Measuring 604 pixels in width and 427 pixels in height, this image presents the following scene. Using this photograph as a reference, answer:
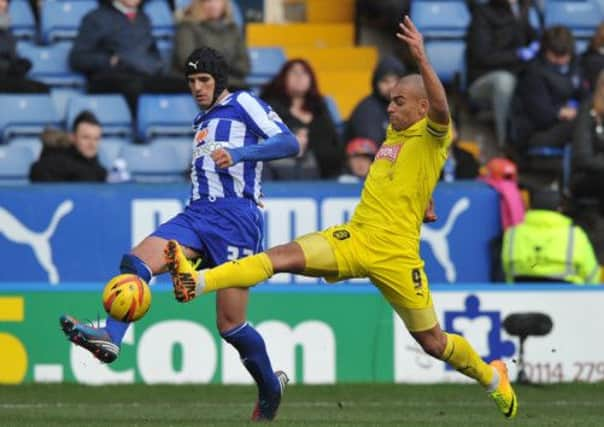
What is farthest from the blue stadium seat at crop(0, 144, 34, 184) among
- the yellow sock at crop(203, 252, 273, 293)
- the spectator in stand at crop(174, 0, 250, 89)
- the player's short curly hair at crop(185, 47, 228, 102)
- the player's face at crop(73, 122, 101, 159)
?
the yellow sock at crop(203, 252, 273, 293)

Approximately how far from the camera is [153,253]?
9.62 meters

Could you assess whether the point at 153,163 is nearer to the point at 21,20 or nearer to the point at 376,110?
the point at 376,110

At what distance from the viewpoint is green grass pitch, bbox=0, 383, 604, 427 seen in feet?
33.1

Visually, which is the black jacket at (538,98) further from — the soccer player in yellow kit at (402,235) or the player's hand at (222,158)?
the player's hand at (222,158)

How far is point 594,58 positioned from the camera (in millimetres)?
16641

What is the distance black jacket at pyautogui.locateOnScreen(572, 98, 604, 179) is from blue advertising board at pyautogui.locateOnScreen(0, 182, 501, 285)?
167 cm

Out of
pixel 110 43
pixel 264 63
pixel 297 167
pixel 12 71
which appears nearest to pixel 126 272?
pixel 297 167

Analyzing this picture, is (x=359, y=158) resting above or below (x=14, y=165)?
above

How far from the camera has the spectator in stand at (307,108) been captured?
15.4 meters

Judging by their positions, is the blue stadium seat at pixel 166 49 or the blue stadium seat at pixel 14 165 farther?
the blue stadium seat at pixel 166 49

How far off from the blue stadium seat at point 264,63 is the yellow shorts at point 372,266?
7.24 meters

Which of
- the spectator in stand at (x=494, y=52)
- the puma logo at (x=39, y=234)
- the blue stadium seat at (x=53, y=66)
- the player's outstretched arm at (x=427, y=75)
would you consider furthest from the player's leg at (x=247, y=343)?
the spectator in stand at (x=494, y=52)

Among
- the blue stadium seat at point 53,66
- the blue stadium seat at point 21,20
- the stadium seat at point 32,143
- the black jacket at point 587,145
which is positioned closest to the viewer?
the black jacket at point 587,145

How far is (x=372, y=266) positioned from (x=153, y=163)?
6.12 m
